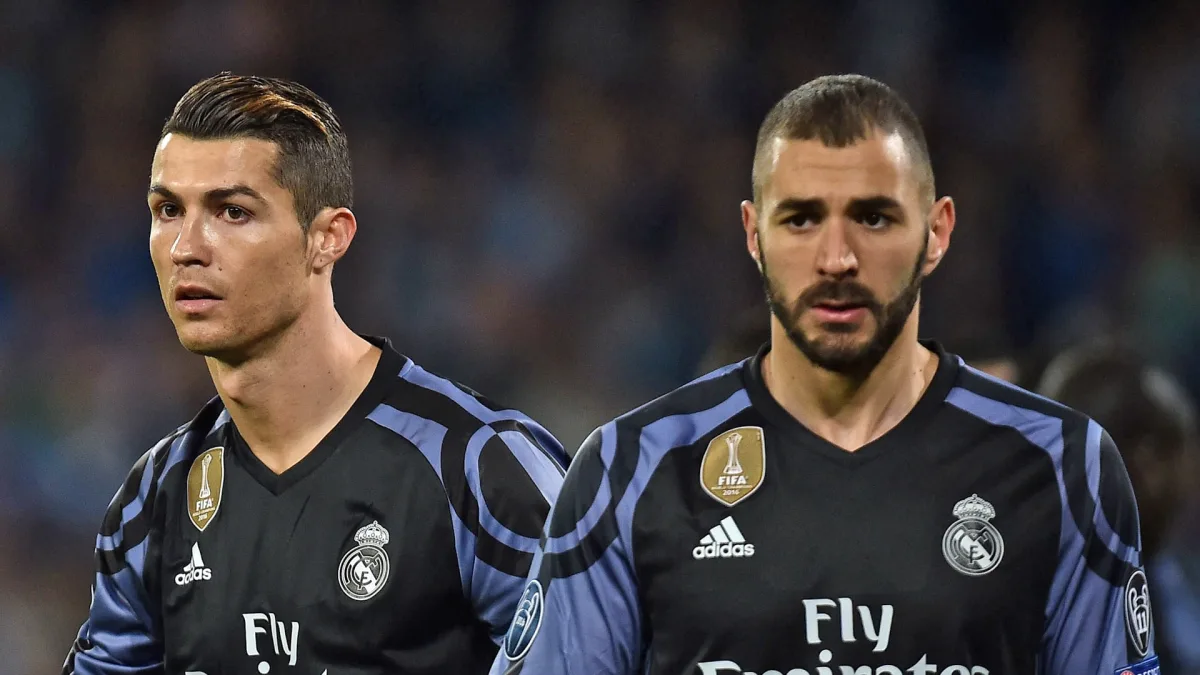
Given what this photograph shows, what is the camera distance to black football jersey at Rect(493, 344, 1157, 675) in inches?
118

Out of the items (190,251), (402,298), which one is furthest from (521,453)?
(402,298)

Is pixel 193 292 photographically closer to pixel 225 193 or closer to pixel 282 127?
pixel 225 193

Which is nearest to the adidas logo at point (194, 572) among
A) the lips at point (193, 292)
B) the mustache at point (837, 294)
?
the lips at point (193, 292)

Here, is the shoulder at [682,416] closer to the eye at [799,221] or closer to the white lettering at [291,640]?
the eye at [799,221]

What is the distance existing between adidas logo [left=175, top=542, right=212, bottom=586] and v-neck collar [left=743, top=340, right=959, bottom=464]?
1370 millimetres

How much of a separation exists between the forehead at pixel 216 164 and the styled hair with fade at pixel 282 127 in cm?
2

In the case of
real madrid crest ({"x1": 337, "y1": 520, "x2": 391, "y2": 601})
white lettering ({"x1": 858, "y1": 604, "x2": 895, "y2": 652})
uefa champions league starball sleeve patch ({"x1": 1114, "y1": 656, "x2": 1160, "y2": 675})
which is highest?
real madrid crest ({"x1": 337, "y1": 520, "x2": 391, "y2": 601})

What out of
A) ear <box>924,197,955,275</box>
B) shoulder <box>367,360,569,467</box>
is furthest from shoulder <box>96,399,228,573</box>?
ear <box>924,197,955,275</box>

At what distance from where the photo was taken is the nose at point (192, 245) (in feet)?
11.8

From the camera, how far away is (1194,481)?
718cm

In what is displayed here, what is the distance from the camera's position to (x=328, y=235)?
384 centimetres

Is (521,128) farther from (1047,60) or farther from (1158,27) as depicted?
(1158,27)

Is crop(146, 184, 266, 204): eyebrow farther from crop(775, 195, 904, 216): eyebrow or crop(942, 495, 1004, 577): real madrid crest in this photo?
crop(942, 495, 1004, 577): real madrid crest

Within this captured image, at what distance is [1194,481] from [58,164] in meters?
5.61
